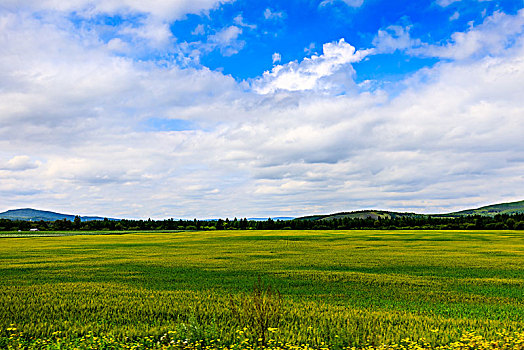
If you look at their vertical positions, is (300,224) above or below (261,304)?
below

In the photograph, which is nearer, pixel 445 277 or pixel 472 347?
pixel 472 347

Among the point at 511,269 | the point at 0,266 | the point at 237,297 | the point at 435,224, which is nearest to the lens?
→ the point at 237,297

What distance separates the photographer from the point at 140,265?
34219 millimetres

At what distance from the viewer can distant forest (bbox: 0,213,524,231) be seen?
129 meters

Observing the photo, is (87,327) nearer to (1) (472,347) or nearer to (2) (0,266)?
(1) (472,347)

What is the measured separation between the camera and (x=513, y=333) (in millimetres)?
11922

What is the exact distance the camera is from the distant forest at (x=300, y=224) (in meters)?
129

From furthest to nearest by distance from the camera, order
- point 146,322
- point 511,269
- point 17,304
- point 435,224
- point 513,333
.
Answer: point 435,224
point 511,269
point 17,304
point 146,322
point 513,333

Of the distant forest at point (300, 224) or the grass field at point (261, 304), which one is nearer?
the grass field at point (261, 304)

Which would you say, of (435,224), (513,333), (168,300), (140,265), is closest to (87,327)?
(168,300)

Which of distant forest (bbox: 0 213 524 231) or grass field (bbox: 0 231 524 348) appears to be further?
distant forest (bbox: 0 213 524 231)

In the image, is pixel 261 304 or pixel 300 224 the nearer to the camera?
pixel 261 304

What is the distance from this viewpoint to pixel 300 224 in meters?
156

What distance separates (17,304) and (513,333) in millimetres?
18407
